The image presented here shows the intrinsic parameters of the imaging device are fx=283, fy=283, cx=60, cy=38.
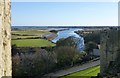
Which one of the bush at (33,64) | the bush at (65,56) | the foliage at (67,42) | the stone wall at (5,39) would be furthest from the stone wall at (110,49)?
the foliage at (67,42)

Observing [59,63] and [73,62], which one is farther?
[73,62]

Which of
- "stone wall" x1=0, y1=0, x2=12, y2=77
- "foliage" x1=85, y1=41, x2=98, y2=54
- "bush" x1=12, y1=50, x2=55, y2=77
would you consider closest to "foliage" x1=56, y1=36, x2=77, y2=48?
"foliage" x1=85, y1=41, x2=98, y2=54

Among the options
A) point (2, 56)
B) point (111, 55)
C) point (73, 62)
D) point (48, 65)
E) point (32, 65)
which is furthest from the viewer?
point (73, 62)

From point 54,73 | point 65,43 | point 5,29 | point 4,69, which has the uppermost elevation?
point 5,29

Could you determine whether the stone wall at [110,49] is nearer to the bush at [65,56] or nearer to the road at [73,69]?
the road at [73,69]

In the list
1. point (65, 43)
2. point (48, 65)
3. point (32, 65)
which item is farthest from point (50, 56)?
point (65, 43)

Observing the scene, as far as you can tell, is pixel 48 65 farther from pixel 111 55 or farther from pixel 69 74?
pixel 111 55

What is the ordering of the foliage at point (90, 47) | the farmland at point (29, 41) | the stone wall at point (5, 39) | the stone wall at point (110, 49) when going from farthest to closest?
the farmland at point (29, 41), the foliage at point (90, 47), the stone wall at point (110, 49), the stone wall at point (5, 39)
